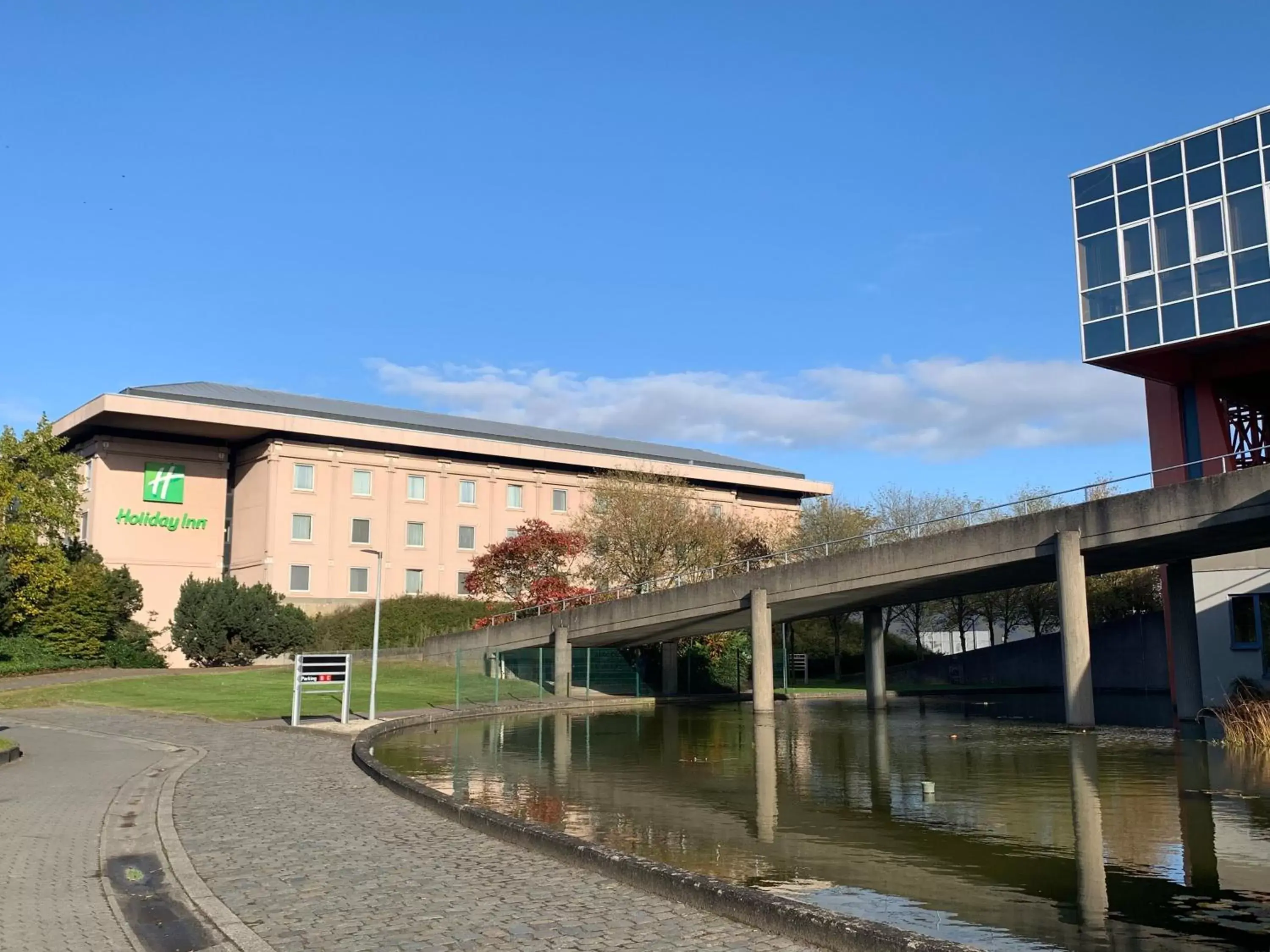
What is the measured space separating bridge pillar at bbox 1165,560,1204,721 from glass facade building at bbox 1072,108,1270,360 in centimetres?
715

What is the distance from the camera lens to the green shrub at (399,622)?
54781 mm

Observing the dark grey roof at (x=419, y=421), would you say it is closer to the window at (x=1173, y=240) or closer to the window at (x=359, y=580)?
the window at (x=359, y=580)

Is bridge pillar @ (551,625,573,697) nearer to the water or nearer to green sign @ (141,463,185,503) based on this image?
the water

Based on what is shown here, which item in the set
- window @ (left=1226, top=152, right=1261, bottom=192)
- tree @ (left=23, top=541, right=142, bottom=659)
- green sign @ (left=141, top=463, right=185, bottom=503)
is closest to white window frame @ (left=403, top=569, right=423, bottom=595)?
green sign @ (left=141, top=463, right=185, bottom=503)

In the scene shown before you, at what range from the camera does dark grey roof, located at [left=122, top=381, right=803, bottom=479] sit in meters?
60.6

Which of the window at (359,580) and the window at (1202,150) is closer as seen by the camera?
the window at (1202,150)

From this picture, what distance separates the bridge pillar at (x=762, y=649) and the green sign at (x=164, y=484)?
122 ft

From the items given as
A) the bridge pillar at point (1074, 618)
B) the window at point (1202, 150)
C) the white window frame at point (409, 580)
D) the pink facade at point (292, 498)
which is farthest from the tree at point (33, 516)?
the window at point (1202, 150)

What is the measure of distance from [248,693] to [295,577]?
78.7 ft

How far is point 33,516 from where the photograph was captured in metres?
47.0

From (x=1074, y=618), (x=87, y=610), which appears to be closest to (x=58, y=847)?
(x=1074, y=618)

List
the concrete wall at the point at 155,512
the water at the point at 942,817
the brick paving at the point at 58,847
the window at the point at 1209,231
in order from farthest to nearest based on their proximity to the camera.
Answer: the concrete wall at the point at 155,512, the window at the point at 1209,231, the water at the point at 942,817, the brick paving at the point at 58,847

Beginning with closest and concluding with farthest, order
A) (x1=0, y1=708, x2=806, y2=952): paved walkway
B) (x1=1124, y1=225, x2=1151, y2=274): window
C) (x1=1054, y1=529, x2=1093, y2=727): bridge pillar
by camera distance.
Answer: (x1=0, y1=708, x2=806, y2=952): paved walkway → (x1=1054, y1=529, x2=1093, y2=727): bridge pillar → (x1=1124, y1=225, x2=1151, y2=274): window

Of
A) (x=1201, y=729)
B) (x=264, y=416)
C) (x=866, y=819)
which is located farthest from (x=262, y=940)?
(x=264, y=416)
